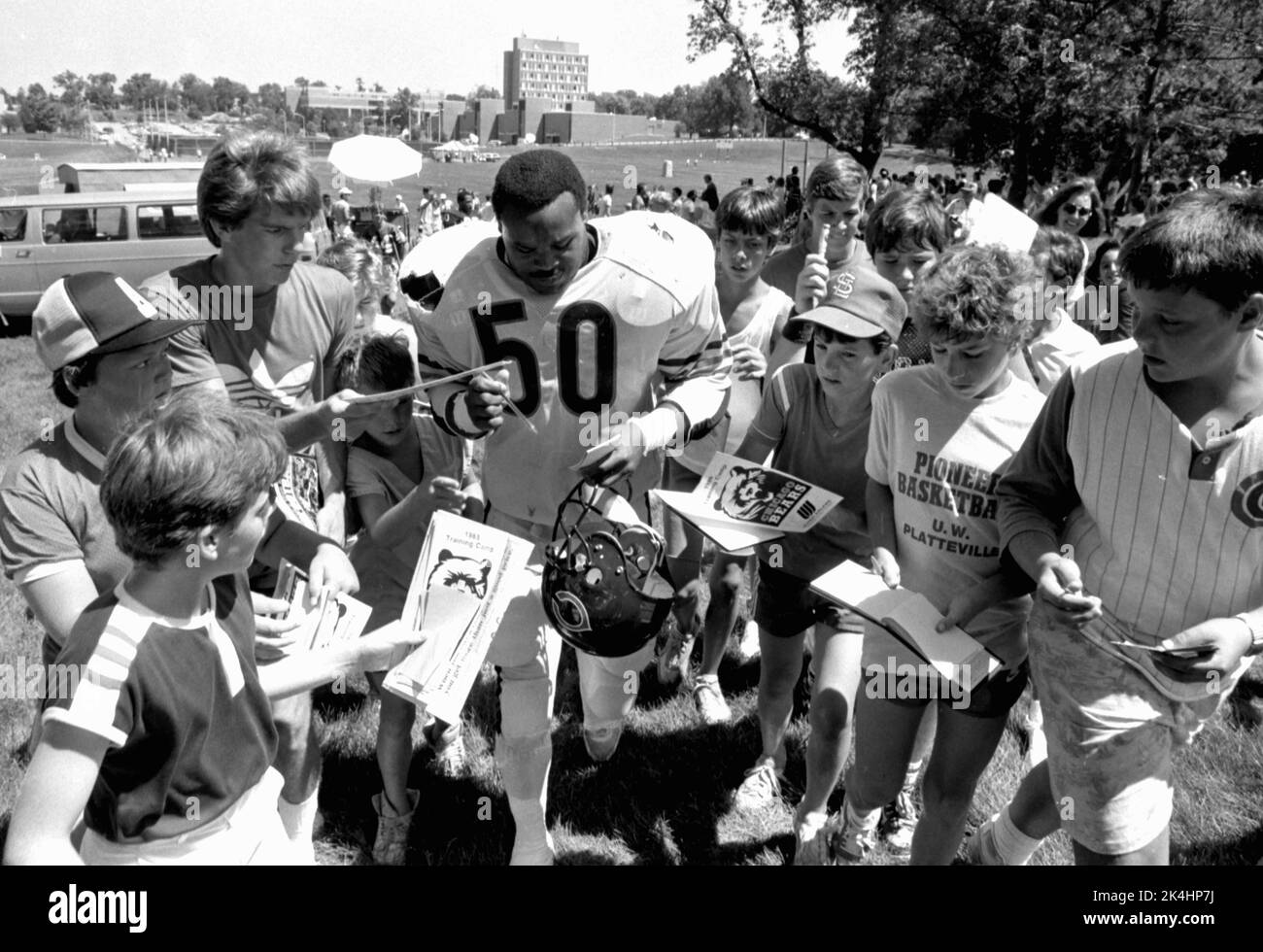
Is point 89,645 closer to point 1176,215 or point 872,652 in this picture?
point 872,652

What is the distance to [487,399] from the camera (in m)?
3.10

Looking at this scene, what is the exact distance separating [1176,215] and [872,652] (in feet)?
4.92

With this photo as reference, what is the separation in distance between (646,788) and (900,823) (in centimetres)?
101

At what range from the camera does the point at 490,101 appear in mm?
119500

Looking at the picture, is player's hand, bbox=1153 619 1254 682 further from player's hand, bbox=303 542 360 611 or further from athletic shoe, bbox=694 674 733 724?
athletic shoe, bbox=694 674 733 724

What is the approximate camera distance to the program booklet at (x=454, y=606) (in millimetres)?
2836

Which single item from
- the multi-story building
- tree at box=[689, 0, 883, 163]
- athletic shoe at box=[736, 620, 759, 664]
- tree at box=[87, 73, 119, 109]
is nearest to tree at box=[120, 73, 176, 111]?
tree at box=[87, 73, 119, 109]

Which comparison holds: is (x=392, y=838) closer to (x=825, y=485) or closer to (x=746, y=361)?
(x=825, y=485)

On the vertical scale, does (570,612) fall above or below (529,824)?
above

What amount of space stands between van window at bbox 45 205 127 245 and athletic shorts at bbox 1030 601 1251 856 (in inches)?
646

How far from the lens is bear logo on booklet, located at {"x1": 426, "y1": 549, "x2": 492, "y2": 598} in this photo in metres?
2.96

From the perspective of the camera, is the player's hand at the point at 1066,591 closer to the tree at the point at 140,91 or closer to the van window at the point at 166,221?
the van window at the point at 166,221

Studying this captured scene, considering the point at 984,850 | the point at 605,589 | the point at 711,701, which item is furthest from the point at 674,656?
the point at 605,589

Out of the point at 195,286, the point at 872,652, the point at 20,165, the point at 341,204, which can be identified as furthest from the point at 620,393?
the point at 20,165
